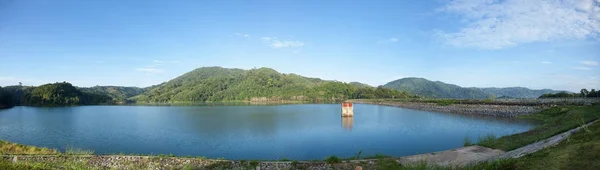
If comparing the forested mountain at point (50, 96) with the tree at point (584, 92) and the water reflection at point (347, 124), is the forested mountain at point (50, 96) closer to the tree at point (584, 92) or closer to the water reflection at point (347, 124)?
the water reflection at point (347, 124)

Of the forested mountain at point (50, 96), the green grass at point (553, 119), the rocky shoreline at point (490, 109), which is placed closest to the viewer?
the green grass at point (553, 119)

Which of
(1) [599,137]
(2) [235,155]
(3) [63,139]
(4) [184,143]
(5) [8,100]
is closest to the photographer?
(1) [599,137]

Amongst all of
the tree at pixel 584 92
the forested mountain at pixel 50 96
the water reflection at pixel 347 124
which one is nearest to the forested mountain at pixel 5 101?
the forested mountain at pixel 50 96

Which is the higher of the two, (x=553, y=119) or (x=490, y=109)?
(x=490, y=109)

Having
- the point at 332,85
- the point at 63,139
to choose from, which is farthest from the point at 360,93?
the point at 63,139

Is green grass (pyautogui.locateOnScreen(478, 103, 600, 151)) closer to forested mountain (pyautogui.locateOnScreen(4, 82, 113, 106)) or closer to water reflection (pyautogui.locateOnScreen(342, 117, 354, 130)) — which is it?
water reflection (pyautogui.locateOnScreen(342, 117, 354, 130))

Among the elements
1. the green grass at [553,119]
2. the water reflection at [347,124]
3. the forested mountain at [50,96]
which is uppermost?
the forested mountain at [50,96]

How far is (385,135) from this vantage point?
34.7 meters

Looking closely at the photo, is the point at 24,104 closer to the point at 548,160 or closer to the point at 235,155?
the point at 235,155

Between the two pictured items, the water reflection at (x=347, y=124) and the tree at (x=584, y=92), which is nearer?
the water reflection at (x=347, y=124)

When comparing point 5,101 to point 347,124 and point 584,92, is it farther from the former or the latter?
point 584,92

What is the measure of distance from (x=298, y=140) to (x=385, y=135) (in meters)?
10.2

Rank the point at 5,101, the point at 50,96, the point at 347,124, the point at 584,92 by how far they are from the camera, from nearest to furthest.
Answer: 1. the point at 347,124
2. the point at 584,92
3. the point at 5,101
4. the point at 50,96

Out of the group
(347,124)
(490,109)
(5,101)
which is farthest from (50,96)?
(490,109)
